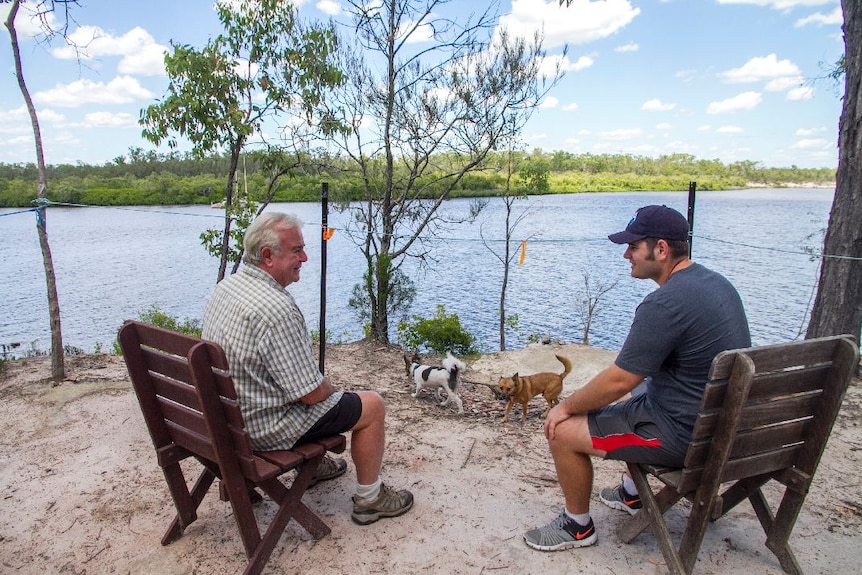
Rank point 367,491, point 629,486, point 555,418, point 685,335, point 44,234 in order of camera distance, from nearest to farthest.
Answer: point 685,335 → point 555,418 → point 367,491 → point 629,486 → point 44,234

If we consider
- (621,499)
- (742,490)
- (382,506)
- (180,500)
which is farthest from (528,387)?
(180,500)

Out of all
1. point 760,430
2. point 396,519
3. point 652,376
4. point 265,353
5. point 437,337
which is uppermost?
point 265,353

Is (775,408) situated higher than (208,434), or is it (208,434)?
(775,408)

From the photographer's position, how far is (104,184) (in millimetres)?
43406

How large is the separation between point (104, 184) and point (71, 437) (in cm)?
4594

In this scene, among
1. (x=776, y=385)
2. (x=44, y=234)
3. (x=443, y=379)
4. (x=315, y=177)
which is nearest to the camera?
(x=776, y=385)

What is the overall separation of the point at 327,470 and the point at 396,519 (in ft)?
2.20

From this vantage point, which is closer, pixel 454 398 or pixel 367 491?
pixel 367 491

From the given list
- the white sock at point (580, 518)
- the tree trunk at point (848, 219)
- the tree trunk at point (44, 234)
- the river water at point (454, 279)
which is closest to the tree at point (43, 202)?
the tree trunk at point (44, 234)

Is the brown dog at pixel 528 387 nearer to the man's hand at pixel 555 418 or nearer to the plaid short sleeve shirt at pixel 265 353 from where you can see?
the man's hand at pixel 555 418

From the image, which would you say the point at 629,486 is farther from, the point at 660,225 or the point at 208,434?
the point at 208,434

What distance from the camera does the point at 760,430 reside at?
234cm

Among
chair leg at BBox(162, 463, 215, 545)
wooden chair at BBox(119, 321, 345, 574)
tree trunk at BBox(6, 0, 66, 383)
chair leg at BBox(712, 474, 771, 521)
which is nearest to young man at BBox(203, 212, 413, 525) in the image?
wooden chair at BBox(119, 321, 345, 574)

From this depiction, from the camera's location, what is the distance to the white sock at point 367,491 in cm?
301
